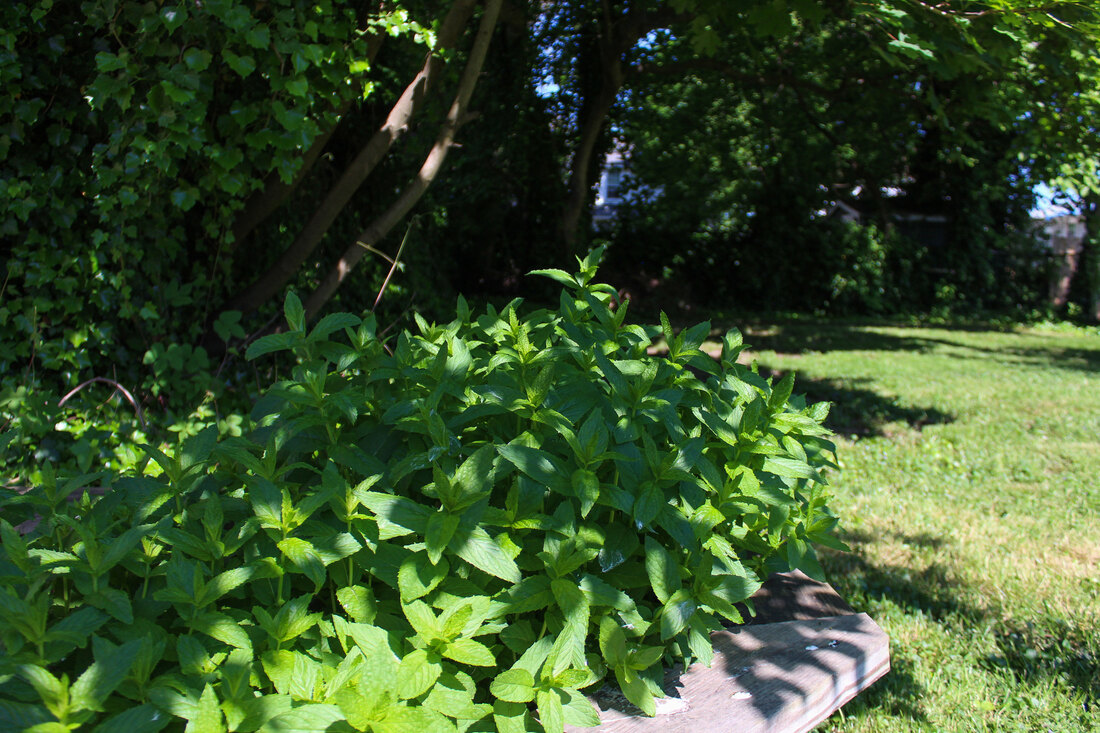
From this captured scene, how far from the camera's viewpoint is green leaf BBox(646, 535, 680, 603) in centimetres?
145

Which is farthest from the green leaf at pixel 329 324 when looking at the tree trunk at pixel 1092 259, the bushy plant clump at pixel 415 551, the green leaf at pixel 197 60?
the tree trunk at pixel 1092 259

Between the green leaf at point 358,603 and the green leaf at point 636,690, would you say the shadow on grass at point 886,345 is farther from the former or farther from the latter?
the green leaf at point 358,603

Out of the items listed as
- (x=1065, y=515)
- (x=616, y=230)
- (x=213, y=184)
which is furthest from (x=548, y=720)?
(x=616, y=230)

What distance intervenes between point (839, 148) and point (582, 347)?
16.8 meters

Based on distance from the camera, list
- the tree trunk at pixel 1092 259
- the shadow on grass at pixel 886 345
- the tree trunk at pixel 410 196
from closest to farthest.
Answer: the tree trunk at pixel 410 196
the shadow on grass at pixel 886 345
the tree trunk at pixel 1092 259

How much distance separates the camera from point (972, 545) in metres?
4.02

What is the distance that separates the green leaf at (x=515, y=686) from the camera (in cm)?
122

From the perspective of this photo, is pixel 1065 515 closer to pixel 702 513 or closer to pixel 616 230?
pixel 702 513

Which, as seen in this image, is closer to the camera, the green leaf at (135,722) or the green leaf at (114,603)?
the green leaf at (135,722)

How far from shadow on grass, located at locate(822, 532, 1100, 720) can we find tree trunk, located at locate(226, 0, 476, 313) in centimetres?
339

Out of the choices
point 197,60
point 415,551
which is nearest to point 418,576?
point 415,551

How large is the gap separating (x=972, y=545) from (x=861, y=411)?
3.20 meters

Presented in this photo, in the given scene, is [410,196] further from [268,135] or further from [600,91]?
[600,91]

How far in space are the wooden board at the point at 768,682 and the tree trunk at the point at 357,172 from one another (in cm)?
364
